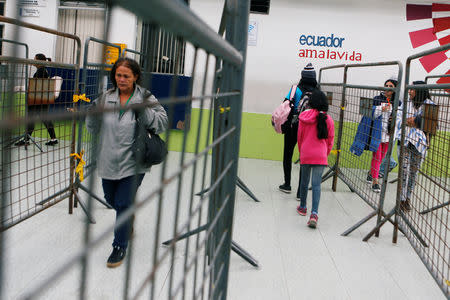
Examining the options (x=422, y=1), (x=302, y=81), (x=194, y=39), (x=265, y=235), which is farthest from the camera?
(x=422, y=1)

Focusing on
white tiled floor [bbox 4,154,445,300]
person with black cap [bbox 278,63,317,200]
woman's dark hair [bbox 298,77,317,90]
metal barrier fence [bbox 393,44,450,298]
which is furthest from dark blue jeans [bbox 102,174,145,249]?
woman's dark hair [bbox 298,77,317,90]

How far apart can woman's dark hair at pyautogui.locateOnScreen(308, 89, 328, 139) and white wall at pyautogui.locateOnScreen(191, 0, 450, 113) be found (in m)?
2.81

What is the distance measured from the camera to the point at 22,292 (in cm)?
200

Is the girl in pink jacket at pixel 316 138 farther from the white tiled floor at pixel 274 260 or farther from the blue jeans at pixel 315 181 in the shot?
the white tiled floor at pixel 274 260

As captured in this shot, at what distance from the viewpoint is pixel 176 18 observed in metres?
0.51

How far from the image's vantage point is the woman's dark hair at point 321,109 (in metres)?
3.30

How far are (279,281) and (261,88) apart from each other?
4088mm

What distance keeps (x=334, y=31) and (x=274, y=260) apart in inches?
168

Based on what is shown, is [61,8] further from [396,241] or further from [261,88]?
[396,241]

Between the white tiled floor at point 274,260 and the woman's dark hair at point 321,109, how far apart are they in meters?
0.78

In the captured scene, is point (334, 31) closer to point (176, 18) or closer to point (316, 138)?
point (316, 138)

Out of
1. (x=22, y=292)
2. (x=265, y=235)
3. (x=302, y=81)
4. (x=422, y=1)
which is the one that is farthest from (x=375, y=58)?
(x=22, y=292)

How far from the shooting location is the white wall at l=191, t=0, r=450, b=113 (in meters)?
5.91

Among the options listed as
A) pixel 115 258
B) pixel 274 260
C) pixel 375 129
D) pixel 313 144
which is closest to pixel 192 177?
pixel 115 258
